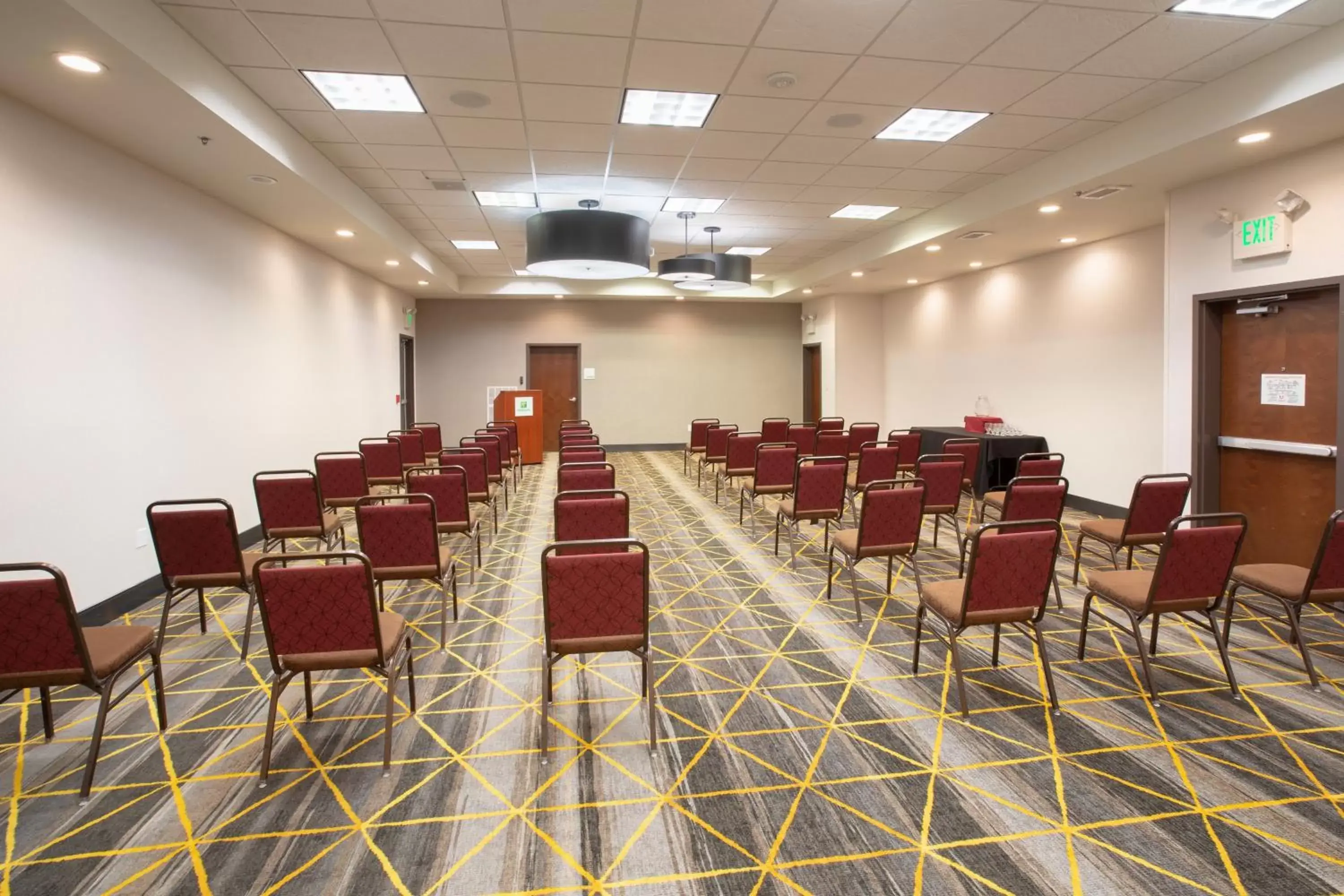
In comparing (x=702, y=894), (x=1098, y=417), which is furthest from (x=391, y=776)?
(x=1098, y=417)

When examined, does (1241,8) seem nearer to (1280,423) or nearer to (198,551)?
(1280,423)

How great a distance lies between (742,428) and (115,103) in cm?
1342

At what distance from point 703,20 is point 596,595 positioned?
11.1 ft

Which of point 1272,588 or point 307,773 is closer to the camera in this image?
point 307,773

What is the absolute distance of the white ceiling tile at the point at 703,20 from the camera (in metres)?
3.87

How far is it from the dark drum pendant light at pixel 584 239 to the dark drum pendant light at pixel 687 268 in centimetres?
170

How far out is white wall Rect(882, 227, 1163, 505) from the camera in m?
7.77

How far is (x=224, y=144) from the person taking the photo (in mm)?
4984

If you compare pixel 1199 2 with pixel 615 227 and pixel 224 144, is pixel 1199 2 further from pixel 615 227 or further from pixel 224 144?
pixel 224 144

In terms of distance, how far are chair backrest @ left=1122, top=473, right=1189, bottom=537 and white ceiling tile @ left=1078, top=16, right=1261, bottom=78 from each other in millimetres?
2769

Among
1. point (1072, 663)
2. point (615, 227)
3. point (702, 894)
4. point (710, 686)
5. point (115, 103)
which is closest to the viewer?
point (702, 894)

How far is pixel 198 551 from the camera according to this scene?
3.84m

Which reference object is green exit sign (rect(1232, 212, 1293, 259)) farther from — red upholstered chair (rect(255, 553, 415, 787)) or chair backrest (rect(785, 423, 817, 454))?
red upholstered chair (rect(255, 553, 415, 787))

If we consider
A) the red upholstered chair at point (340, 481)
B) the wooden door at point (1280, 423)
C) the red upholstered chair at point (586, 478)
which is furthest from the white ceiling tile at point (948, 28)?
the red upholstered chair at point (340, 481)
